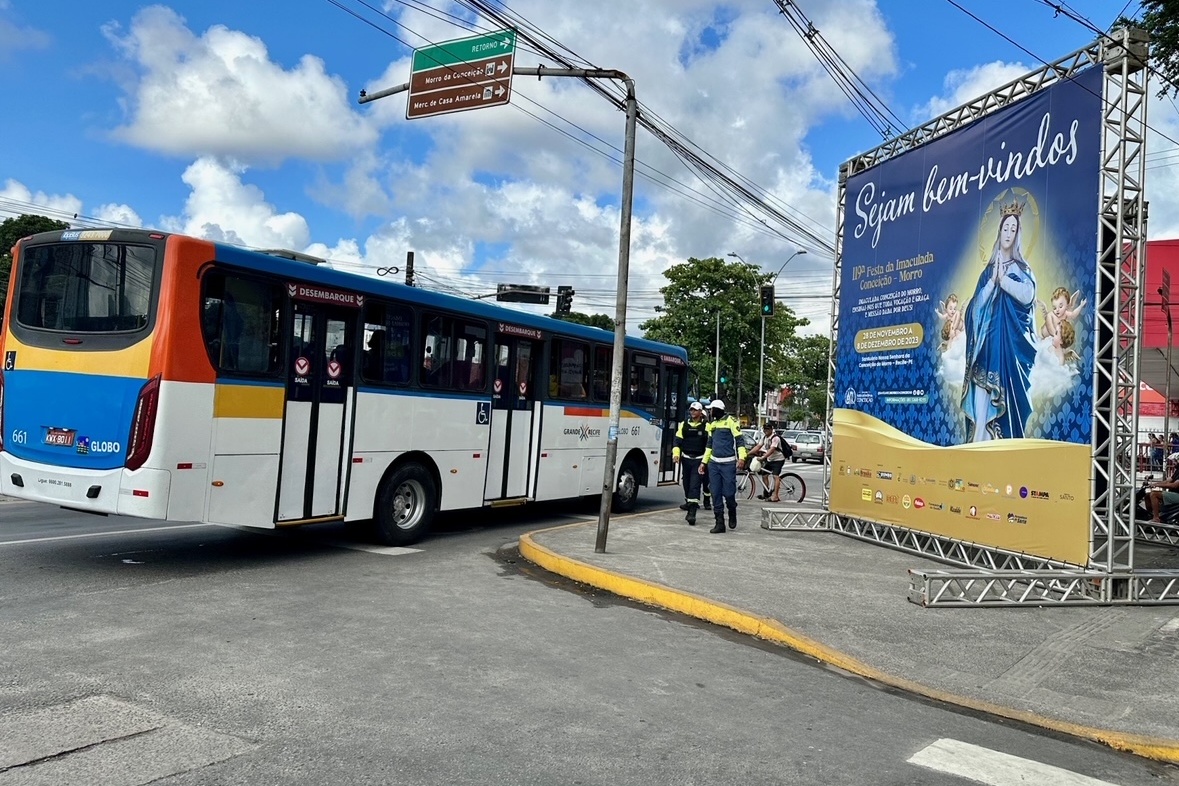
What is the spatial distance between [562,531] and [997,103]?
298 inches

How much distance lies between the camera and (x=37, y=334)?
8.49m

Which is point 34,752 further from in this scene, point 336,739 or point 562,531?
point 562,531

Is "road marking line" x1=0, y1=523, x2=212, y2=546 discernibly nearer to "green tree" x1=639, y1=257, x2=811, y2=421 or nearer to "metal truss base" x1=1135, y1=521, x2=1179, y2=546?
"metal truss base" x1=1135, y1=521, x2=1179, y2=546

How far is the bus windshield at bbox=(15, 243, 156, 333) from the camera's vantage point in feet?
26.1

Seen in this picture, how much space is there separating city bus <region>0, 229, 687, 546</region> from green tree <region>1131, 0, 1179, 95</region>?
343 inches

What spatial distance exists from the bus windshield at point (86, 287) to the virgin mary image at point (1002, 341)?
888 centimetres

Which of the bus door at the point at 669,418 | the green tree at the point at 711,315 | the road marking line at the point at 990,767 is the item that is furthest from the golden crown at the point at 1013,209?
the green tree at the point at 711,315

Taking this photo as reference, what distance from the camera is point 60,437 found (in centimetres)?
816

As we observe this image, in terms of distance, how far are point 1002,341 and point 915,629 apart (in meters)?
4.19

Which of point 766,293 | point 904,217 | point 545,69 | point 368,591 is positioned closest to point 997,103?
point 904,217

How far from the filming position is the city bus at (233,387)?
784 cm

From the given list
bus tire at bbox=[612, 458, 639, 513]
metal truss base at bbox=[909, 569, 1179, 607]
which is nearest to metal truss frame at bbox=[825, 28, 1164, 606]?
metal truss base at bbox=[909, 569, 1179, 607]

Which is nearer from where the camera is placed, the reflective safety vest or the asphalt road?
the asphalt road

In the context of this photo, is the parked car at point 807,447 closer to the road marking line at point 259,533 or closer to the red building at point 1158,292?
the red building at point 1158,292
